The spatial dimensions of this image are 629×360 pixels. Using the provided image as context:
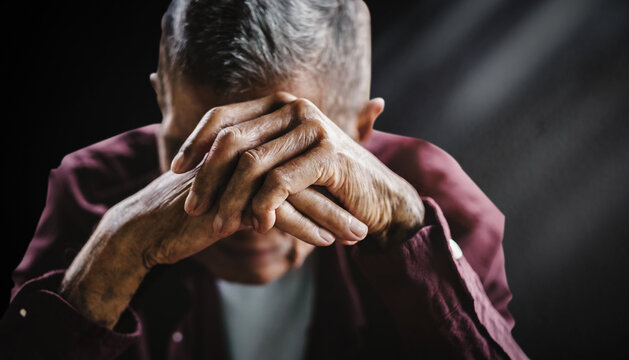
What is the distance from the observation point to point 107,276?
66cm

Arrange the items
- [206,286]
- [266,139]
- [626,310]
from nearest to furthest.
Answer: [266,139] → [626,310] → [206,286]

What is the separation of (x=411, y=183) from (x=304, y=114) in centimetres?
32

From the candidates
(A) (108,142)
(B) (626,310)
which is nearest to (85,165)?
(A) (108,142)

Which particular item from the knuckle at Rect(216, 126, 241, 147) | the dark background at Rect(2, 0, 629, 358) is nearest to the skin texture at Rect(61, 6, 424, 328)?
the knuckle at Rect(216, 126, 241, 147)

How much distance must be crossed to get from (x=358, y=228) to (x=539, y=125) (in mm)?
417

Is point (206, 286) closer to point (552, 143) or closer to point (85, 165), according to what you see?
point (85, 165)

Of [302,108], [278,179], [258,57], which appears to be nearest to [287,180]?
[278,179]

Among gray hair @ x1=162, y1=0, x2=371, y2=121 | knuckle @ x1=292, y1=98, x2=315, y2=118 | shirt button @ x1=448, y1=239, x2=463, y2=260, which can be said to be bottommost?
shirt button @ x1=448, y1=239, x2=463, y2=260

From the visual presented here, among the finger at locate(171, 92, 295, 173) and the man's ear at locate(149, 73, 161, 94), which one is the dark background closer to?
the man's ear at locate(149, 73, 161, 94)

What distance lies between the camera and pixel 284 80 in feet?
1.99

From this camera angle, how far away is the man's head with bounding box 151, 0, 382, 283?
1.94ft

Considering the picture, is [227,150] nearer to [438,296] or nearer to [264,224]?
[264,224]

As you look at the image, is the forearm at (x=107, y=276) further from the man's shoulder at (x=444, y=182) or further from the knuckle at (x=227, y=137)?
the man's shoulder at (x=444, y=182)

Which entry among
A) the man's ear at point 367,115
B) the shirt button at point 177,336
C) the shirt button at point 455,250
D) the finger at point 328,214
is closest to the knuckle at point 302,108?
the finger at point 328,214
